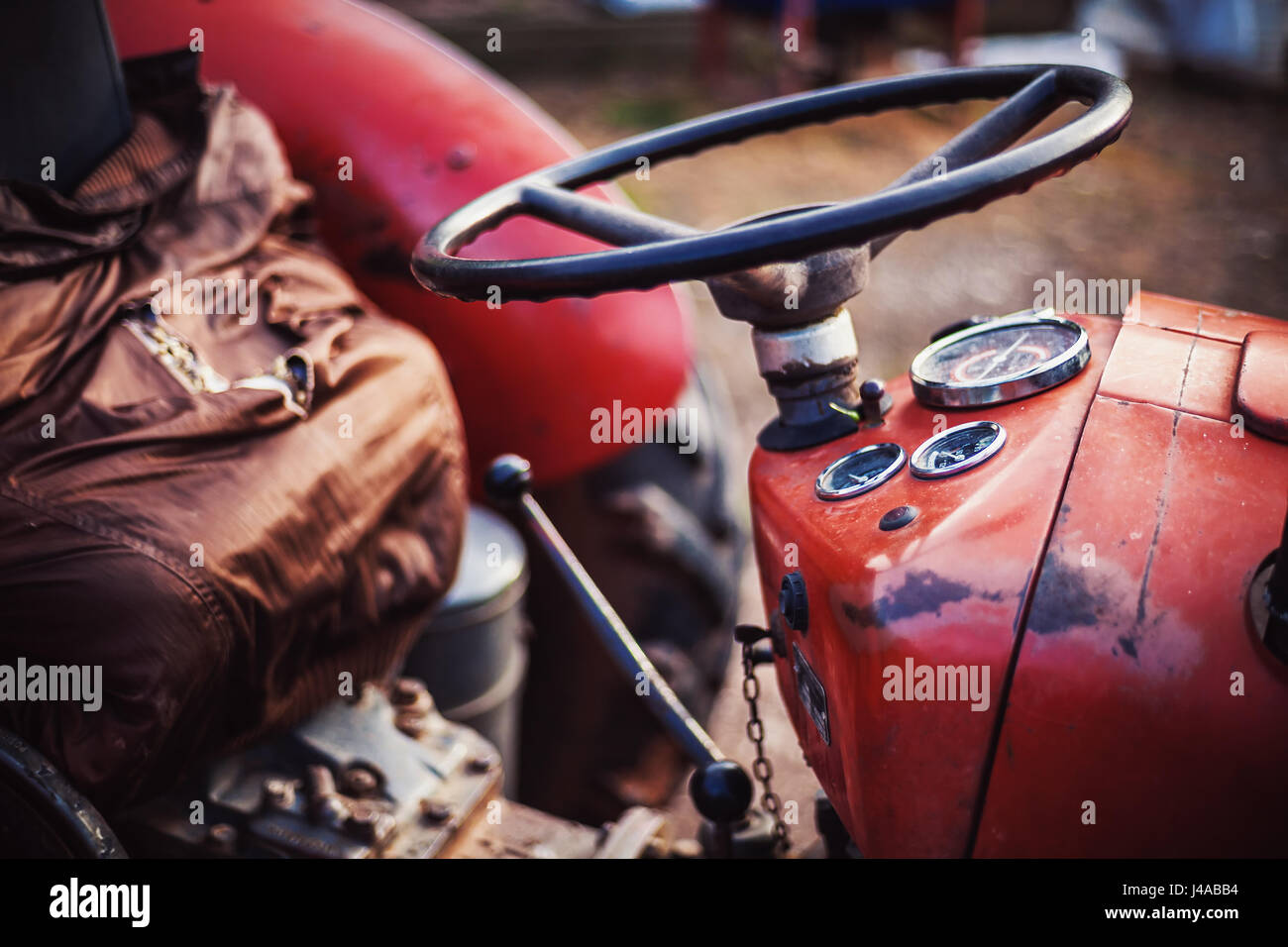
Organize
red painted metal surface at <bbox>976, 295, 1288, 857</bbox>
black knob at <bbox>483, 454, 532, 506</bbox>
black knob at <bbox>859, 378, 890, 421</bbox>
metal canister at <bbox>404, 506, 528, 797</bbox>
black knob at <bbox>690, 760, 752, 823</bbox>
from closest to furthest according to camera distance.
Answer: red painted metal surface at <bbox>976, 295, 1288, 857</bbox> < black knob at <bbox>859, 378, 890, 421</bbox> < black knob at <bbox>690, 760, 752, 823</bbox> < black knob at <bbox>483, 454, 532, 506</bbox> < metal canister at <bbox>404, 506, 528, 797</bbox>

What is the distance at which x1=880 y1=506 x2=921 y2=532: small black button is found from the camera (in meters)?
0.83

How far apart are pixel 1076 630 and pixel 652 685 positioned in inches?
19.2

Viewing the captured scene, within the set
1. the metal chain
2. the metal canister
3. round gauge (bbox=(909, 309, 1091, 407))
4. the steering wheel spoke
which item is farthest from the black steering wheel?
the metal canister

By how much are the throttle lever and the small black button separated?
0.33 metres

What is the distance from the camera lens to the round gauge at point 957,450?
0.85m

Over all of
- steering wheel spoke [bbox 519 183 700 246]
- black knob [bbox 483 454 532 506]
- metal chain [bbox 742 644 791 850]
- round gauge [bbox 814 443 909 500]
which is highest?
steering wheel spoke [bbox 519 183 700 246]

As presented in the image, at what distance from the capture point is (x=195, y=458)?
3.58 ft

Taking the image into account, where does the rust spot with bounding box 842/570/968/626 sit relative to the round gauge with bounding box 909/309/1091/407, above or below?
below

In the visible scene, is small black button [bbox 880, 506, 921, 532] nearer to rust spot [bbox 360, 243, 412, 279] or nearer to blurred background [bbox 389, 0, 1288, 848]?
rust spot [bbox 360, 243, 412, 279]

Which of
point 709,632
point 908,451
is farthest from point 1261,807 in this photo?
point 709,632

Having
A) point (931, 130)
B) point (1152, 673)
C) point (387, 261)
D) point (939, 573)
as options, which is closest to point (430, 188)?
point (387, 261)

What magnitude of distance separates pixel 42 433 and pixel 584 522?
0.95 metres

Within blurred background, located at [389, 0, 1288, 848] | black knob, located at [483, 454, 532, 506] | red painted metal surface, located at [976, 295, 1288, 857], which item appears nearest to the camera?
red painted metal surface, located at [976, 295, 1288, 857]

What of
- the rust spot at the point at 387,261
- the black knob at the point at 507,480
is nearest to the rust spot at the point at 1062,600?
the black knob at the point at 507,480
